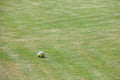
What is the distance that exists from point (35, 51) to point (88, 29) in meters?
6.79

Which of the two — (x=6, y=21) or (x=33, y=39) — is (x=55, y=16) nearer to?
(x=6, y=21)

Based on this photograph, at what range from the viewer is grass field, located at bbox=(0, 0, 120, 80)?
16.5 m

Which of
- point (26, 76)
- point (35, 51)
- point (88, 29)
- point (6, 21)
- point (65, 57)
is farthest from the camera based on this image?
point (6, 21)

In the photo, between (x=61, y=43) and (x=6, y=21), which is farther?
(x=6, y=21)

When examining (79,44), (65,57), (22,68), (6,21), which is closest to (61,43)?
(79,44)

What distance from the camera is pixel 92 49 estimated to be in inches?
794

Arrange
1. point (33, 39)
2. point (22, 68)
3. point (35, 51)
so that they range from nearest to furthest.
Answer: point (22, 68), point (35, 51), point (33, 39)

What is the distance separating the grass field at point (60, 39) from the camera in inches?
648

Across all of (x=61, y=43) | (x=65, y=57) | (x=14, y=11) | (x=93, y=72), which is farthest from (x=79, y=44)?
(x=14, y=11)

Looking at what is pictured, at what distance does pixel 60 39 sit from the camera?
74.5 ft

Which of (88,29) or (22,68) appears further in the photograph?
(88,29)

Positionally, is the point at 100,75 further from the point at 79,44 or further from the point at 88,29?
the point at 88,29

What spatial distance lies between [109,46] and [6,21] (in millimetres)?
11196

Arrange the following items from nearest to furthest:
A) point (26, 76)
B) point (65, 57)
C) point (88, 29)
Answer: point (26, 76) < point (65, 57) < point (88, 29)
